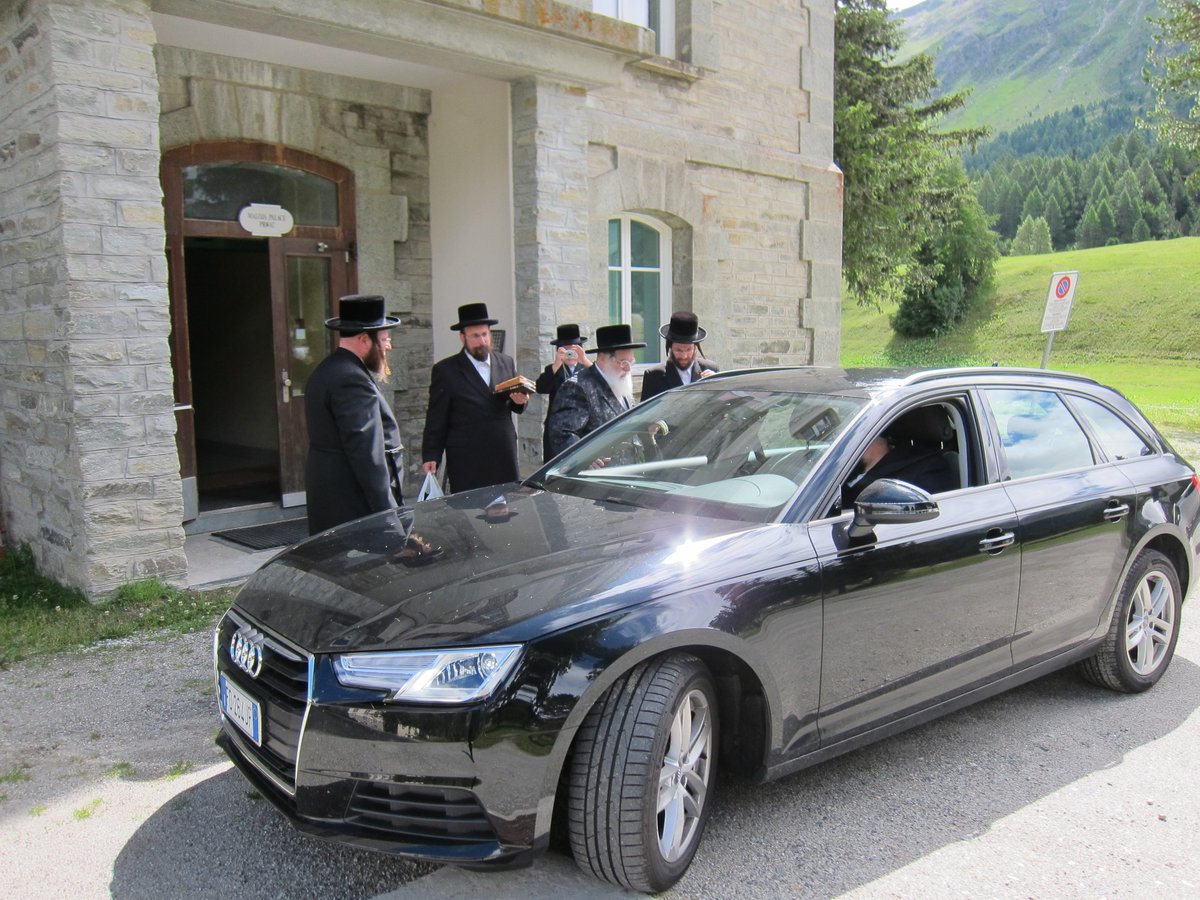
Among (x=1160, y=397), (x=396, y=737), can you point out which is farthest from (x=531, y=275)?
(x=1160, y=397)

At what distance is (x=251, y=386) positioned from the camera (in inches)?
471

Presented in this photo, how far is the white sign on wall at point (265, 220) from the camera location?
26.9 feet

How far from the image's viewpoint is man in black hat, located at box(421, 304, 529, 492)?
6359mm

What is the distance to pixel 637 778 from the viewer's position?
2.79 m

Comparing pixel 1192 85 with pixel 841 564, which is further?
pixel 1192 85

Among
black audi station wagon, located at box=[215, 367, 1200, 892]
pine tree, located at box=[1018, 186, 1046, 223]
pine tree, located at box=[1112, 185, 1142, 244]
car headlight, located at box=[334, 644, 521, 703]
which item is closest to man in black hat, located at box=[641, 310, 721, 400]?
black audi station wagon, located at box=[215, 367, 1200, 892]

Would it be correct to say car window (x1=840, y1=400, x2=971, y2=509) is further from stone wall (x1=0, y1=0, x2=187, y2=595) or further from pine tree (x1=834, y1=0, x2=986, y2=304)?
pine tree (x1=834, y1=0, x2=986, y2=304)

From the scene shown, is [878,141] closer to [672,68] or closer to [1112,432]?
[672,68]

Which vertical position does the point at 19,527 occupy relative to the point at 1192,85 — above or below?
below

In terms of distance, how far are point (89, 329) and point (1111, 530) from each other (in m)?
5.43

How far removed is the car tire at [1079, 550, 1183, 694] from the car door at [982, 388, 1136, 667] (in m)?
0.21

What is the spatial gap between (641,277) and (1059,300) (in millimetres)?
5010

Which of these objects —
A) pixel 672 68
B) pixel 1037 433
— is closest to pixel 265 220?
pixel 672 68

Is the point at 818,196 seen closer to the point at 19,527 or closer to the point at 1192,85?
the point at 19,527
